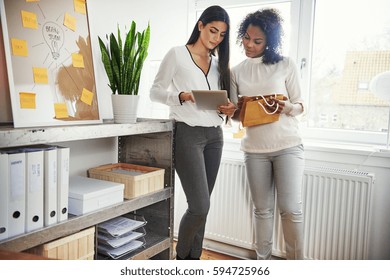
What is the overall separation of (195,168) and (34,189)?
27.4 inches

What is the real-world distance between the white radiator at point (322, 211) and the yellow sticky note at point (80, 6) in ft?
3.72

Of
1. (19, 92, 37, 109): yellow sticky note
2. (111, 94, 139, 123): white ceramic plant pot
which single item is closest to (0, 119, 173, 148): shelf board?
(111, 94, 139, 123): white ceramic plant pot

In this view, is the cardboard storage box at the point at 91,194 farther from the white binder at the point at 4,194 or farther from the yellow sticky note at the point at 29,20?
the yellow sticky note at the point at 29,20

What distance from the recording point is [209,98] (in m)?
1.53

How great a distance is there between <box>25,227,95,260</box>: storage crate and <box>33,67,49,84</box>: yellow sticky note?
613 millimetres

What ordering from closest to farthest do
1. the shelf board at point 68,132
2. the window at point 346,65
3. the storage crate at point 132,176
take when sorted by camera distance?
the shelf board at point 68,132, the storage crate at point 132,176, the window at point 346,65

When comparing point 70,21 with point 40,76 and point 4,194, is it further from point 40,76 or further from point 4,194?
point 4,194

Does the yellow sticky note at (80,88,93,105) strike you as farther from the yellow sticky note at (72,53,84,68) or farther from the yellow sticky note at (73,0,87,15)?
the yellow sticky note at (73,0,87,15)

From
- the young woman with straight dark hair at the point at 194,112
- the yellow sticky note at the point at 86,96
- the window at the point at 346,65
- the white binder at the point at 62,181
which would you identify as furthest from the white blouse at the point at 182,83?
the window at the point at 346,65

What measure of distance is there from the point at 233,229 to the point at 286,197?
595 millimetres

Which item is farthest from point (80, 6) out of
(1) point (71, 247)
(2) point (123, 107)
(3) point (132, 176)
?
(1) point (71, 247)

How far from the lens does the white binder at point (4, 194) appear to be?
3.77 feet

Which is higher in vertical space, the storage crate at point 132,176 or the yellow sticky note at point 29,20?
the yellow sticky note at point 29,20

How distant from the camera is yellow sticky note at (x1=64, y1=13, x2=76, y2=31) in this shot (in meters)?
1.56
